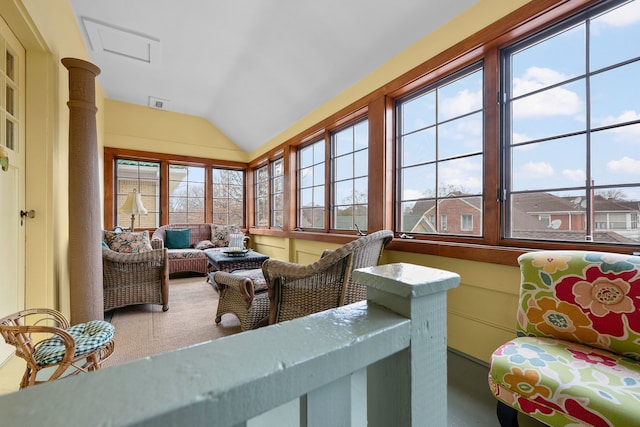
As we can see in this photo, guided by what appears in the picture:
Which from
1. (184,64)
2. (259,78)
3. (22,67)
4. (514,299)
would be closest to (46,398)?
(514,299)

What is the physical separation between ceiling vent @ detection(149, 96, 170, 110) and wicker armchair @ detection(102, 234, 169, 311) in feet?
10.7

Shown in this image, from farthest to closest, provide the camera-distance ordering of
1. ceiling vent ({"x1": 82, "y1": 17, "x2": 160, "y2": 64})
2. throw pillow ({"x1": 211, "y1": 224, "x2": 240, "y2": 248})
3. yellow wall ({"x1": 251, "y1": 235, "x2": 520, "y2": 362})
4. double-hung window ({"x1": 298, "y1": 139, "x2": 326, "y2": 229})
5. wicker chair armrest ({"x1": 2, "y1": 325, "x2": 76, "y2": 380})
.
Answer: throw pillow ({"x1": 211, "y1": 224, "x2": 240, "y2": 248})
double-hung window ({"x1": 298, "y1": 139, "x2": 326, "y2": 229})
ceiling vent ({"x1": 82, "y1": 17, "x2": 160, "y2": 64})
yellow wall ({"x1": 251, "y1": 235, "x2": 520, "y2": 362})
wicker chair armrest ({"x1": 2, "y1": 325, "x2": 76, "y2": 380})

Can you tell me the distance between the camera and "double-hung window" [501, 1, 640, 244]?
59.1 inches

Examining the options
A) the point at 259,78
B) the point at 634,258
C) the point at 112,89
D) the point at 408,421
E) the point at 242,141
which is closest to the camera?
the point at 408,421

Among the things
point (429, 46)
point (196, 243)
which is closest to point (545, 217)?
point (429, 46)

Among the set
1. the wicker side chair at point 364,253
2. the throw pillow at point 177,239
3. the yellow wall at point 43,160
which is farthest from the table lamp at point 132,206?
the wicker side chair at point 364,253

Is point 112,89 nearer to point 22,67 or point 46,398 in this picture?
point 22,67

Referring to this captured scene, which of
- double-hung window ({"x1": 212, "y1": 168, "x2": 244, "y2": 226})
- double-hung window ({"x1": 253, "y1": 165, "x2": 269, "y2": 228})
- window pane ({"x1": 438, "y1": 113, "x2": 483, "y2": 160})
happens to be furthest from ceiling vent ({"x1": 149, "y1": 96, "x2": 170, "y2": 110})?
window pane ({"x1": 438, "y1": 113, "x2": 483, "y2": 160})

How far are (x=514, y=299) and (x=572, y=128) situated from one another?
1088mm

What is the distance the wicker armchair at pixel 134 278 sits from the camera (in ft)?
9.14

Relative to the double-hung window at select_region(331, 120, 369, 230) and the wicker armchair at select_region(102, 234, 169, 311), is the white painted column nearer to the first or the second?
the double-hung window at select_region(331, 120, 369, 230)

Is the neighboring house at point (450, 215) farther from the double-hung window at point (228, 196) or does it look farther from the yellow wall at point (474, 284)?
the double-hung window at point (228, 196)

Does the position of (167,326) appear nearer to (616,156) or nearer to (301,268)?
(301,268)

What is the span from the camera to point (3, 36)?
1.84 meters
